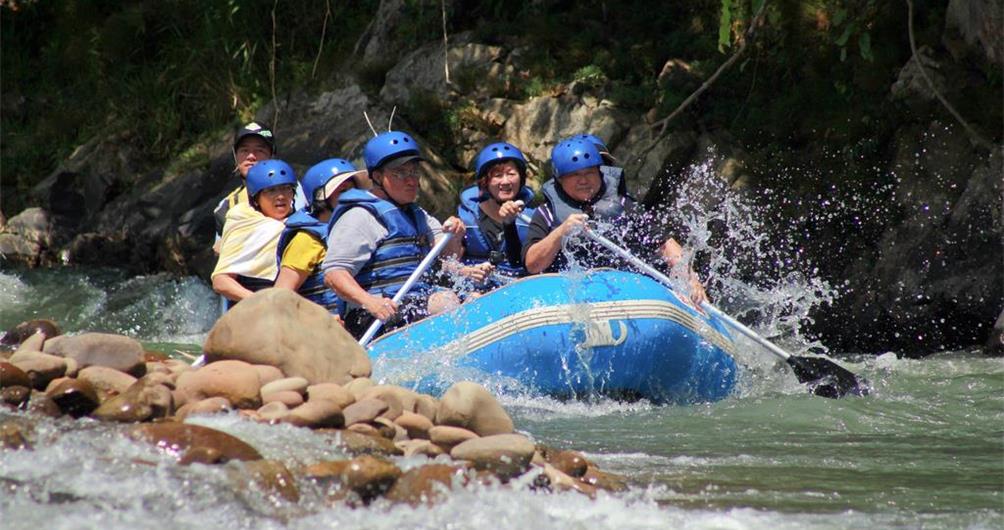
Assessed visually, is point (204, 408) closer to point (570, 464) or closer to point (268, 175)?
point (570, 464)

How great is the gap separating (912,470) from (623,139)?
21.9 ft

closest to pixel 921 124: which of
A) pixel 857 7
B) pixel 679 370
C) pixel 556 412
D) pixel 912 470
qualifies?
pixel 857 7

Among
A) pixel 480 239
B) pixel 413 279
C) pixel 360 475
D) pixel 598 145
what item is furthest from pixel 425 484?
pixel 598 145

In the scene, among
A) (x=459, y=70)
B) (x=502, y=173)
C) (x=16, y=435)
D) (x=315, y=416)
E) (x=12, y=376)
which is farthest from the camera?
(x=459, y=70)

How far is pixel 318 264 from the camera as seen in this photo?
8.11 meters

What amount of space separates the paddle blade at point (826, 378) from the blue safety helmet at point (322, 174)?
2874 mm

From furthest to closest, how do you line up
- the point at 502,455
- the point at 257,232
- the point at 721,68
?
1. the point at 721,68
2. the point at 257,232
3. the point at 502,455

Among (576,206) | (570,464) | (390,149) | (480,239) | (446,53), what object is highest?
(446,53)

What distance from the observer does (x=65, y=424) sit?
16.5 ft

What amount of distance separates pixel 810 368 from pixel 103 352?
3.89 m

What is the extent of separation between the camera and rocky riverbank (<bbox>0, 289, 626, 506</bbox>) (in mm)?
4652

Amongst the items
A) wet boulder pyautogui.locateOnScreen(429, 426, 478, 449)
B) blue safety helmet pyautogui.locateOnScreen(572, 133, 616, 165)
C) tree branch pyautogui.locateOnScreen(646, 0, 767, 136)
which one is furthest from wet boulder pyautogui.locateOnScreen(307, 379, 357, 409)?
tree branch pyautogui.locateOnScreen(646, 0, 767, 136)

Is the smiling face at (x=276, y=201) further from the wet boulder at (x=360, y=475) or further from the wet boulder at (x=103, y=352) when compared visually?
the wet boulder at (x=360, y=475)

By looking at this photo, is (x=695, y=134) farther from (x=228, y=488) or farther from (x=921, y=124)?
(x=228, y=488)
